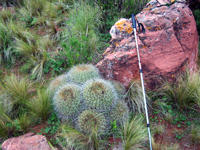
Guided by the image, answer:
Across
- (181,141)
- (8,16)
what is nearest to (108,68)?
(181,141)

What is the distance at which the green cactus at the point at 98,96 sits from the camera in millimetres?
2438

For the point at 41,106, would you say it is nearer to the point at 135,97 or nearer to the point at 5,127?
the point at 5,127

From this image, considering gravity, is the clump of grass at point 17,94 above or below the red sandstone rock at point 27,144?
above

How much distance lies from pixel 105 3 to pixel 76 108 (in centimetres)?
319

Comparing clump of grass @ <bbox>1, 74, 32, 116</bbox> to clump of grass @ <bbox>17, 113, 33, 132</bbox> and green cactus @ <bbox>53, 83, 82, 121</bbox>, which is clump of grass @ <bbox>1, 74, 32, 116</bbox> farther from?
green cactus @ <bbox>53, 83, 82, 121</bbox>

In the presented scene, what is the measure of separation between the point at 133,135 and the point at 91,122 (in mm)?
631

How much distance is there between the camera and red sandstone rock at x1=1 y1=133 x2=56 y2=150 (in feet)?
7.13

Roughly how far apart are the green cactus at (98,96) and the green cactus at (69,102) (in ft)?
0.40

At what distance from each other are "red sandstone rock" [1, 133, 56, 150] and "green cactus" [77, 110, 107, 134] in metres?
0.53

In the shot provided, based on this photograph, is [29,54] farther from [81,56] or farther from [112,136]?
[112,136]

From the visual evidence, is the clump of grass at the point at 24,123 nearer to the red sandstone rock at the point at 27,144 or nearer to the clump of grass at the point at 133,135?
the red sandstone rock at the point at 27,144

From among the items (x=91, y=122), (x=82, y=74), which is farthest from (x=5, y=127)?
(x=82, y=74)

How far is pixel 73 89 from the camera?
2561 millimetres

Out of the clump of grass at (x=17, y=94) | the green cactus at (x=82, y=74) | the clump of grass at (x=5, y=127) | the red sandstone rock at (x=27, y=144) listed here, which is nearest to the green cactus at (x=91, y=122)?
the red sandstone rock at (x=27, y=144)
